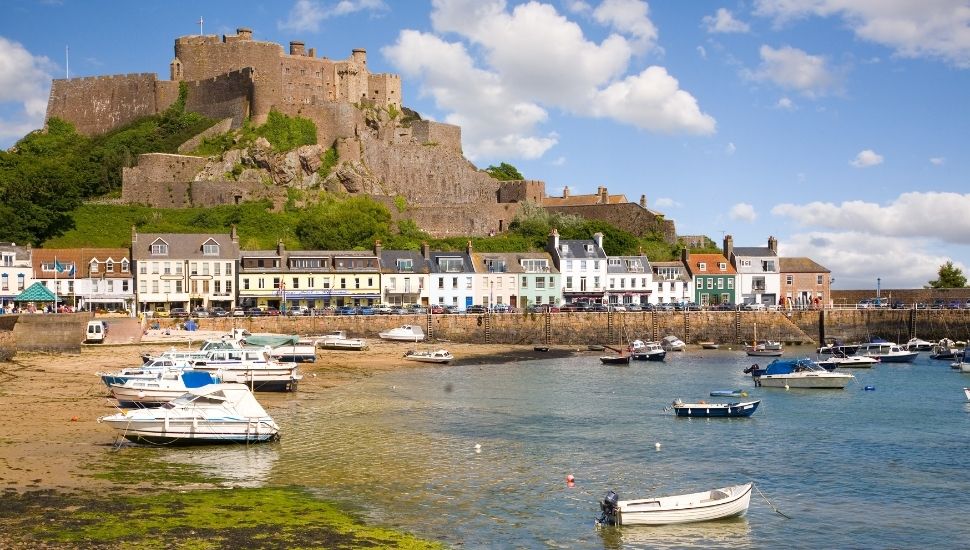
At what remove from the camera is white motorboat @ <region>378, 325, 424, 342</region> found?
63719 millimetres

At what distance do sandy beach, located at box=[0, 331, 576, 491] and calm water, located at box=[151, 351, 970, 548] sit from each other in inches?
119

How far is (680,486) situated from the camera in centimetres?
2516

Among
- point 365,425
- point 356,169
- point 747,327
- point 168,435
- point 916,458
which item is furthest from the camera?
point 356,169

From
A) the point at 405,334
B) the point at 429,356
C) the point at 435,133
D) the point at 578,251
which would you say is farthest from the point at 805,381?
the point at 435,133

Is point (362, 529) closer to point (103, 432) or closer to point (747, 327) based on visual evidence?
point (103, 432)

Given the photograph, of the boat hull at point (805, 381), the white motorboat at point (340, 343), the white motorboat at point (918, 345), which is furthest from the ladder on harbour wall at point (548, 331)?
the boat hull at point (805, 381)

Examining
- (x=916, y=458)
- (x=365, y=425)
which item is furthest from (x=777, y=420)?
(x=365, y=425)

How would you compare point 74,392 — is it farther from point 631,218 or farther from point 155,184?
point 631,218

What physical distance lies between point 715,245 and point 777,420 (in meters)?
65.8

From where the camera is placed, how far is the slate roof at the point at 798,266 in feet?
281

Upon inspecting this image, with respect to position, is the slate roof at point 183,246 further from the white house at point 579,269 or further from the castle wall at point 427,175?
the white house at point 579,269

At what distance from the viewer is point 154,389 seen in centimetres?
3309

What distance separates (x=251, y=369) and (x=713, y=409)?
18029 millimetres

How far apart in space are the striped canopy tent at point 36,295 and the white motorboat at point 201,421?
35609mm
